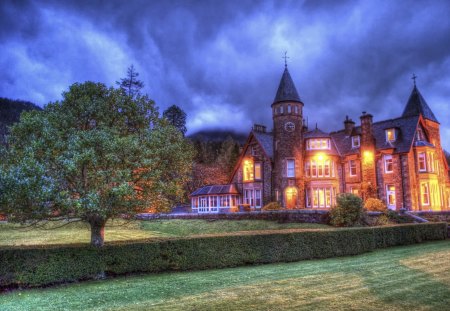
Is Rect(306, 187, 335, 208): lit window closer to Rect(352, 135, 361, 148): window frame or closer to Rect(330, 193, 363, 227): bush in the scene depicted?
Rect(352, 135, 361, 148): window frame

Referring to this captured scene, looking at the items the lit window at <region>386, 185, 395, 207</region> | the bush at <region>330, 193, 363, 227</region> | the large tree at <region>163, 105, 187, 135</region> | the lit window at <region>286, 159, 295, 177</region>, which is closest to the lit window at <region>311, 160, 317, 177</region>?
the lit window at <region>286, 159, 295, 177</region>

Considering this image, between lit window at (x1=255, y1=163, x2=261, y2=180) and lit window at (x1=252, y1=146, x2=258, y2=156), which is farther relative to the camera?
lit window at (x1=252, y1=146, x2=258, y2=156)

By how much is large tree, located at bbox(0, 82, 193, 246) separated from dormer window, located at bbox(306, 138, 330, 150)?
2439 cm

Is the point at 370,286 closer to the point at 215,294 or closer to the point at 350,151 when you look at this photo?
the point at 215,294

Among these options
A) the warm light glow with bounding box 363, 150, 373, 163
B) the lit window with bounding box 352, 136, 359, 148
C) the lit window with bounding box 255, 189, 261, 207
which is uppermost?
the lit window with bounding box 352, 136, 359, 148

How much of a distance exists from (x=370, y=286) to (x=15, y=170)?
1135cm

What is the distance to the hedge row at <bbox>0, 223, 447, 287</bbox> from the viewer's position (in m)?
11.7

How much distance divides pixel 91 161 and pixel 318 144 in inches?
1143

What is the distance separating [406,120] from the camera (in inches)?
1447

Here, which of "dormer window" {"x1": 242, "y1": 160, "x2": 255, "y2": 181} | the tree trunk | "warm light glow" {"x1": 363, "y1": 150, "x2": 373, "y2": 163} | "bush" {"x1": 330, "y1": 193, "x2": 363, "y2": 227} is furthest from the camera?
"dormer window" {"x1": 242, "y1": 160, "x2": 255, "y2": 181}

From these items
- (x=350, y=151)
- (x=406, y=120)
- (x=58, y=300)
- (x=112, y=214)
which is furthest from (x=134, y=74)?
(x=58, y=300)

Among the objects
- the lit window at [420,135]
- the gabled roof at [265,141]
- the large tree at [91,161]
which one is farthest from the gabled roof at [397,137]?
the large tree at [91,161]

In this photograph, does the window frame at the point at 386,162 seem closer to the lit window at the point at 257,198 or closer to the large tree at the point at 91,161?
the lit window at the point at 257,198

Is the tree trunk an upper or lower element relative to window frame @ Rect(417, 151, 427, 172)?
lower
